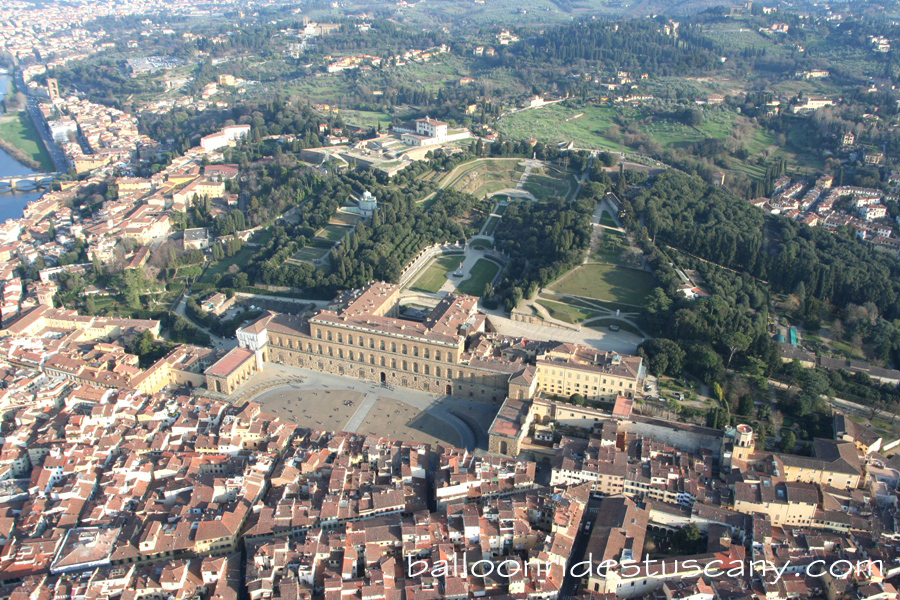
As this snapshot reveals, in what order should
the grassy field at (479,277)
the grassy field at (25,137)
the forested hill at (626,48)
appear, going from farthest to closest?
the forested hill at (626,48)
the grassy field at (25,137)
the grassy field at (479,277)

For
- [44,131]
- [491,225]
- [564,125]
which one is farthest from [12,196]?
[564,125]

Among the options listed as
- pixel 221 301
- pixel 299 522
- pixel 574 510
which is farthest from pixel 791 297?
pixel 221 301

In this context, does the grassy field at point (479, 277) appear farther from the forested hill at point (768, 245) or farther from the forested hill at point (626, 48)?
the forested hill at point (626, 48)

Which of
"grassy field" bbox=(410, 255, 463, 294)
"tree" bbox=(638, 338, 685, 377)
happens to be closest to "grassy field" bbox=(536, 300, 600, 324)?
"tree" bbox=(638, 338, 685, 377)

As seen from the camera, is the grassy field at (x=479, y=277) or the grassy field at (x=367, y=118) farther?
the grassy field at (x=367, y=118)

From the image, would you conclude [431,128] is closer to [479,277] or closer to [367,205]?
[367,205]

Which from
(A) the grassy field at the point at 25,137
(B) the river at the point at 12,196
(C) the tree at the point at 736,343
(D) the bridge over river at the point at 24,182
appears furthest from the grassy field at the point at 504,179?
(A) the grassy field at the point at 25,137

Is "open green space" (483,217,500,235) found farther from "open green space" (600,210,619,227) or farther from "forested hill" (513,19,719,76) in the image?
"forested hill" (513,19,719,76)
